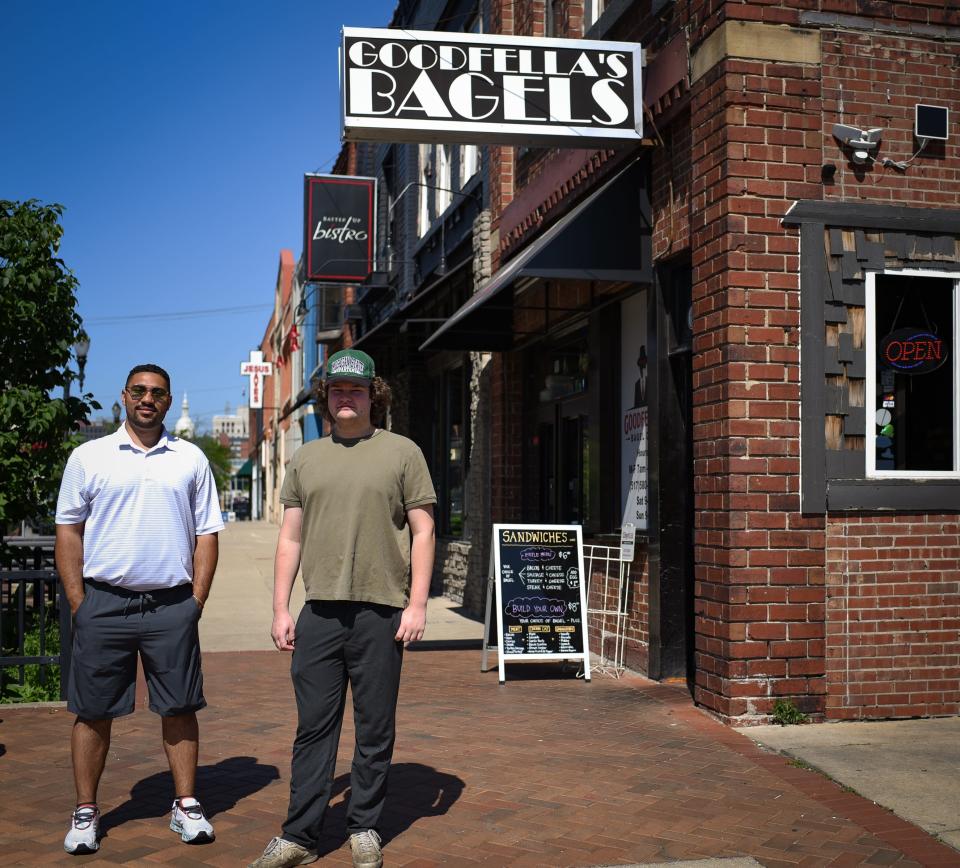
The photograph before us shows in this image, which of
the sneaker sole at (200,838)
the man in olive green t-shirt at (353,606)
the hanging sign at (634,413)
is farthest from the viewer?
the hanging sign at (634,413)

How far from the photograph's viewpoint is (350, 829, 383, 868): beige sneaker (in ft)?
14.2

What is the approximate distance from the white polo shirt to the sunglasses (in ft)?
0.60

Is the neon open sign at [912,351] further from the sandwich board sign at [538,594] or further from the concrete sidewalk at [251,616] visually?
the concrete sidewalk at [251,616]

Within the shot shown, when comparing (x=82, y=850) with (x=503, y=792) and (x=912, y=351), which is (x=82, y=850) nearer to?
(x=503, y=792)

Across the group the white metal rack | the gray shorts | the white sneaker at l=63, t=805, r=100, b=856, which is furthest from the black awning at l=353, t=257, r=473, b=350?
the white sneaker at l=63, t=805, r=100, b=856

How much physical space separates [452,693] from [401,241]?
493 inches

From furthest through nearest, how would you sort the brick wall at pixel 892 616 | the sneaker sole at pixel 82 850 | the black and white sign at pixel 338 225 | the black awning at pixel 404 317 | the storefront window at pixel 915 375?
the black and white sign at pixel 338 225 → the black awning at pixel 404 317 → the storefront window at pixel 915 375 → the brick wall at pixel 892 616 → the sneaker sole at pixel 82 850

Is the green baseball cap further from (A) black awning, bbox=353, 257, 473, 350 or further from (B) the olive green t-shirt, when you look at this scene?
(A) black awning, bbox=353, 257, 473, 350

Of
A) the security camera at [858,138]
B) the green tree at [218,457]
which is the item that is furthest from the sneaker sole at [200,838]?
the green tree at [218,457]

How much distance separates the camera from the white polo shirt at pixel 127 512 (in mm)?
4750

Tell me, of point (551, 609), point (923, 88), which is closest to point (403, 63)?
point (923, 88)

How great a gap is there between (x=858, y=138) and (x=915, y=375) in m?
1.53

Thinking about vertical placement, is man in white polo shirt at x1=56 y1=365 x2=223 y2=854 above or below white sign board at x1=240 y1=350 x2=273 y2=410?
below

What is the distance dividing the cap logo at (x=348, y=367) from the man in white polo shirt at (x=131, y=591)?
831 millimetres
